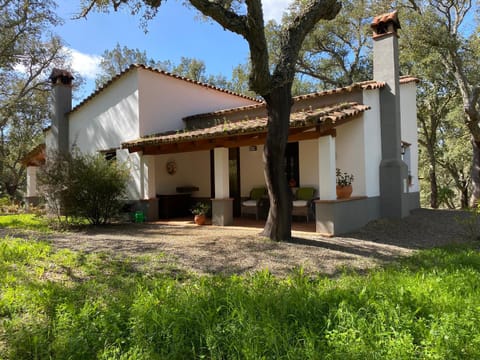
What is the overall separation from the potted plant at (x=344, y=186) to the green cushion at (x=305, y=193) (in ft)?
4.02

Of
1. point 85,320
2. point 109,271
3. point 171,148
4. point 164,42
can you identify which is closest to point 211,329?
point 85,320

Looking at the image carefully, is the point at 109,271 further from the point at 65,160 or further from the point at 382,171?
the point at 382,171

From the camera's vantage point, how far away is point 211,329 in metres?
3.21

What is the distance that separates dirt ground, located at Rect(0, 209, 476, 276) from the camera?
6.08m

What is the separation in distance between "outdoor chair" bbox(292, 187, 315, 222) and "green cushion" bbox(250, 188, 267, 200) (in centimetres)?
124

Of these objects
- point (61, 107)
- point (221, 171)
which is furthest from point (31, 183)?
point (221, 171)

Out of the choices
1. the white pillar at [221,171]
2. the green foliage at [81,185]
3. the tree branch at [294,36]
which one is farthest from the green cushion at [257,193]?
the tree branch at [294,36]

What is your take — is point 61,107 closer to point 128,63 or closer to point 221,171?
point 221,171

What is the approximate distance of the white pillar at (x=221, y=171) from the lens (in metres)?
10.5

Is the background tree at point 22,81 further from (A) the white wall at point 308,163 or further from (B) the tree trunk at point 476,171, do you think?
(B) the tree trunk at point 476,171

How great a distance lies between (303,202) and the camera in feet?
33.6

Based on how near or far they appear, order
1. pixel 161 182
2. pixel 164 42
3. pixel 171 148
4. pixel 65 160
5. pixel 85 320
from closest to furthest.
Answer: pixel 85 320 < pixel 65 160 < pixel 171 148 < pixel 164 42 < pixel 161 182

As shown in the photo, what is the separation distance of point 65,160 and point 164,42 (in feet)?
17.3

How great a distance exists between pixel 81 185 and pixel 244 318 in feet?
27.1
